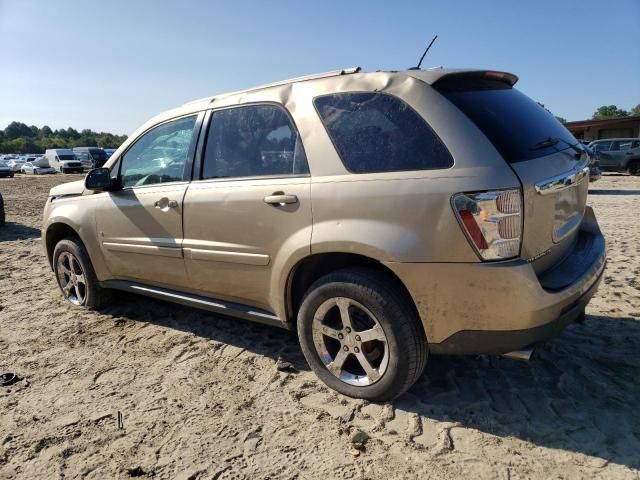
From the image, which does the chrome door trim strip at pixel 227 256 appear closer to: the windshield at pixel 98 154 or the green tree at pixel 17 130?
the windshield at pixel 98 154

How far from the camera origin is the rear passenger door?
2725mm

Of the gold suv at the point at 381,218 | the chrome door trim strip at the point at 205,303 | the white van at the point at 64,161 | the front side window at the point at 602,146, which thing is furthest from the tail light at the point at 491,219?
the white van at the point at 64,161

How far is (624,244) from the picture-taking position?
19.5ft

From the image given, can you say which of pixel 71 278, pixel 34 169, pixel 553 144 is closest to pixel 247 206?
→ pixel 553 144

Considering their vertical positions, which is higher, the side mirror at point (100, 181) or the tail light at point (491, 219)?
the side mirror at point (100, 181)

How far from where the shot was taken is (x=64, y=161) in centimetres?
3681

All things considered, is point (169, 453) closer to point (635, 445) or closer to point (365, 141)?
point (365, 141)

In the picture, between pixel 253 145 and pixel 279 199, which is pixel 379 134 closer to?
pixel 279 199

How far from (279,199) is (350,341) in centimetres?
93

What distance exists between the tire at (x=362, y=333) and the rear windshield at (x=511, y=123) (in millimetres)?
914

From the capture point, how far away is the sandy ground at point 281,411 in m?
2.19

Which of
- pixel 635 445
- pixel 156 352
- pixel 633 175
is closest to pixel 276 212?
pixel 156 352

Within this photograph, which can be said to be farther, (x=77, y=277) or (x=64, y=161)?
(x=64, y=161)

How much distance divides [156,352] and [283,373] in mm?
1064
